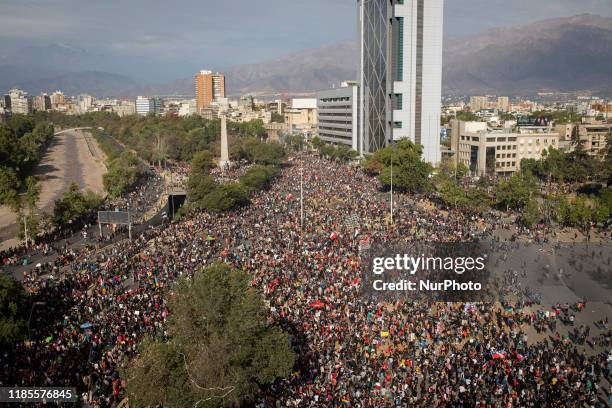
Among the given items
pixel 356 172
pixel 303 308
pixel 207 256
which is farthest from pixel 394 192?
pixel 303 308

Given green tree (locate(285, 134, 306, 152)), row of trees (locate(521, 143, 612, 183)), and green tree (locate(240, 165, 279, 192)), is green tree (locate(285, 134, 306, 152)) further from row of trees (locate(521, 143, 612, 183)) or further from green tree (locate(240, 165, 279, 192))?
green tree (locate(240, 165, 279, 192))

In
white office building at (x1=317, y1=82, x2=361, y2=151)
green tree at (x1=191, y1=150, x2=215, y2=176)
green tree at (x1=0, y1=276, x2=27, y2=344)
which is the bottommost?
green tree at (x1=0, y1=276, x2=27, y2=344)

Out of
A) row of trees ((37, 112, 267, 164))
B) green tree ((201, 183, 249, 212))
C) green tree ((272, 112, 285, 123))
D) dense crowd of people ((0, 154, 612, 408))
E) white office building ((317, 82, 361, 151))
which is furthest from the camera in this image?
green tree ((272, 112, 285, 123))

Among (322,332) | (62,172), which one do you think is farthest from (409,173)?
(62,172)

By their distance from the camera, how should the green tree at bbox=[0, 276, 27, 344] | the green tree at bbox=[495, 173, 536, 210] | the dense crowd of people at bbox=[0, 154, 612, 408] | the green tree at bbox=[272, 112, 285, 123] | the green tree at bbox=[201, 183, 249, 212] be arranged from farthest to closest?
1. the green tree at bbox=[272, 112, 285, 123]
2. the green tree at bbox=[495, 173, 536, 210]
3. the green tree at bbox=[201, 183, 249, 212]
4. the green tree at bbox=[0, 276, 27, 344]
5. the dense crowd of people at bbox=[0, 154, 612, 408]

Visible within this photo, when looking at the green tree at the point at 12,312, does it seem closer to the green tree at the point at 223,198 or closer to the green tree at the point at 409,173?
the green tree at the point at 223,198

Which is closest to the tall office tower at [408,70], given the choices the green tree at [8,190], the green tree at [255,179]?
the green tree at [255,179]

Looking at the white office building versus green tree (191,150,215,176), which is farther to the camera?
the white office building

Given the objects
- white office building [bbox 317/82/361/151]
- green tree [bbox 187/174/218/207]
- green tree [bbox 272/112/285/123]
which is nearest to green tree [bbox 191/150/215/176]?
green tree [bbox 187/174/218/207]
